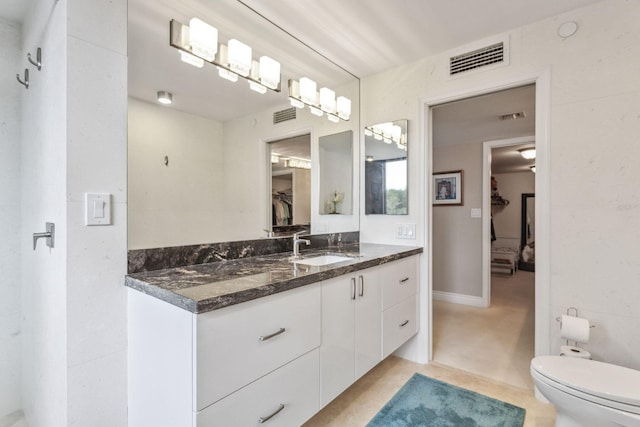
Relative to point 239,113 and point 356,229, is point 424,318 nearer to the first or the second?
point 356,229

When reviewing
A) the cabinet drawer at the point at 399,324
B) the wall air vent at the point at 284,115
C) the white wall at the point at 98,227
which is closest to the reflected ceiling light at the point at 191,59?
the white wall at the point at 98,227

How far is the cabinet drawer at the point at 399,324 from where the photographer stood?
2033 mm

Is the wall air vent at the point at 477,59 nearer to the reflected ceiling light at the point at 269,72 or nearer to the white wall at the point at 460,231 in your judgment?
the reflected ceiling light at the point at 269,72

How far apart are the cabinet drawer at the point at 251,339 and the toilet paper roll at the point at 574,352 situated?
1.44 meters

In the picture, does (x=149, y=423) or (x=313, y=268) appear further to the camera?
(x=313, y=268)

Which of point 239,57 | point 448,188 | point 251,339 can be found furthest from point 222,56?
point 448,188

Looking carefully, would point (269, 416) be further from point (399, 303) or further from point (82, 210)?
point (399, 303)

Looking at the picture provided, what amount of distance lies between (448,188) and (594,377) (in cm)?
314

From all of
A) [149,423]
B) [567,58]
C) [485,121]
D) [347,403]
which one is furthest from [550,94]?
[149,423]

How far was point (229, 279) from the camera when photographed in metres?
1.30

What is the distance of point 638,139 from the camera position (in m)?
1.64

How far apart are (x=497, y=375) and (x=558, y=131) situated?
1740 mm

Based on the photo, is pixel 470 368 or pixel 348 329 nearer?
pixel 348 329

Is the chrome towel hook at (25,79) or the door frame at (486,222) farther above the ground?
the chrome towel hook at (25,79)
